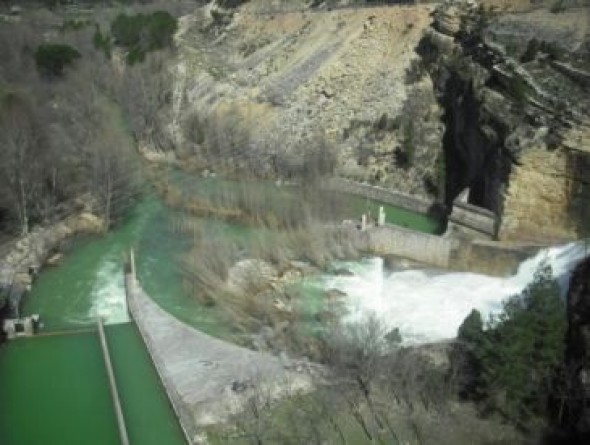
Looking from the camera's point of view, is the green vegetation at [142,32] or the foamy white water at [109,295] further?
→ the green vegetation at [142,32]

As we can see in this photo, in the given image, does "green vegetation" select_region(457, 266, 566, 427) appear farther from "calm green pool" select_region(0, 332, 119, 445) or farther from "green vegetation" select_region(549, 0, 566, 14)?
"green vegetation" select_region(549, 0, 566, 14)

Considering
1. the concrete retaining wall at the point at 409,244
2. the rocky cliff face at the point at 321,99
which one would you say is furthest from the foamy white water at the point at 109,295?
the rocky cliff face at the point at 321,99

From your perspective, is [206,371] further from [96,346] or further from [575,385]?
[575,385]

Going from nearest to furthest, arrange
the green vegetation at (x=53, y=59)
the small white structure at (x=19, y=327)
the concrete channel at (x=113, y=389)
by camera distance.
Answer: the concrete channel at (x=113, y=389), the small white structure at (x=19, y=327), the green vegetation at (x=53, y=59)

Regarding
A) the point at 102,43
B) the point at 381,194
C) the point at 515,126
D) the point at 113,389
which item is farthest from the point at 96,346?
the point at 102,43

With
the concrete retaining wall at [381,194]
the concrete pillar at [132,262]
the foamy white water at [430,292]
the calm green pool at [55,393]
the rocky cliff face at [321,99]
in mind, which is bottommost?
the calm green pool at [55,393]

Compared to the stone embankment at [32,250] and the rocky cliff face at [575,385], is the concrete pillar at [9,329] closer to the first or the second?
the stone embankment at [32,250]
